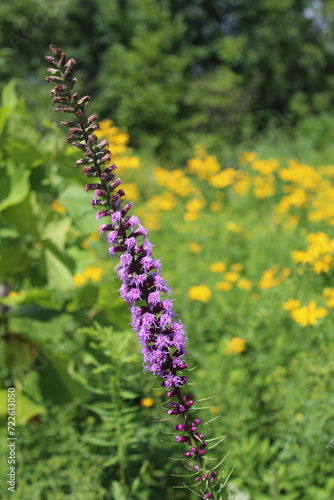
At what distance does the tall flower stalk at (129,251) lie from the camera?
3.36 feet

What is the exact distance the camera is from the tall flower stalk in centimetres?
102

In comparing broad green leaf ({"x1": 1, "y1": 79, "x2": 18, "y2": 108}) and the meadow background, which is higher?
broad green leaf ({"x1": 1, "y1": 79, "x2": 18, "y2": 108})

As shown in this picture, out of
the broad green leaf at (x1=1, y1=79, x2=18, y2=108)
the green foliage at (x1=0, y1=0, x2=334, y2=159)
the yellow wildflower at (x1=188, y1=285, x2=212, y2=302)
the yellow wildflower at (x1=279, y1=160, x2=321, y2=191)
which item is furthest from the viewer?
the green foliage at (x1=0, y1=0, x2=334, y2=159)

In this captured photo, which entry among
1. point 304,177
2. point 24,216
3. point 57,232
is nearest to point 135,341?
point 57,232

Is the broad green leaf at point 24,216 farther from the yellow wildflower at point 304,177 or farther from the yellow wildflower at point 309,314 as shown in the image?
the yellow wildflower at point 304,177

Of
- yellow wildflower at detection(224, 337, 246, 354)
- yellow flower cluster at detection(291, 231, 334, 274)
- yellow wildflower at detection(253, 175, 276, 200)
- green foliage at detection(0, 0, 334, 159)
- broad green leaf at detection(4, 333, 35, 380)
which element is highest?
green foliage at detection(0, 0, 334, 159)

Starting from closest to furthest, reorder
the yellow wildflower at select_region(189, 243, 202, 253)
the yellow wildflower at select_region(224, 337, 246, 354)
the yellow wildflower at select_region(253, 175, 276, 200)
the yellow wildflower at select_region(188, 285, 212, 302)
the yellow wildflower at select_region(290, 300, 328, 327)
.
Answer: the yellow wildflower at select_region(290, 300, 328, 327), the yellow wildflower at select_region(224, 337, 246, 354), the yellow wildflower at select_region(188, 285, 212, 302), the yellow wildflower at select_region(189, 243, 202, 253), the yellow wildflower at select_region(253, 175, 276, 200)

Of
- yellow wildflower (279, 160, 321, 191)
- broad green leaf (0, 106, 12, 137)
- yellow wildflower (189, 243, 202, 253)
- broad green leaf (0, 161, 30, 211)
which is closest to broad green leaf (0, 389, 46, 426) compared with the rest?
broad green leaf (0, 161, 30, 211)

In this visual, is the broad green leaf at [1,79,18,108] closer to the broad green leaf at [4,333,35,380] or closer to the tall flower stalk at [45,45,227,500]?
the broad green leaf at [4,333,35,380]

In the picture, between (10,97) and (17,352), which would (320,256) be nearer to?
(17,352)

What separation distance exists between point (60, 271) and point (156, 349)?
1.04 metres

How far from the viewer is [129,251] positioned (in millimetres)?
1071

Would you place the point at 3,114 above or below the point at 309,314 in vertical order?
above

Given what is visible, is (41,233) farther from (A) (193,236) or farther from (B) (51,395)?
(A) (193,236)
